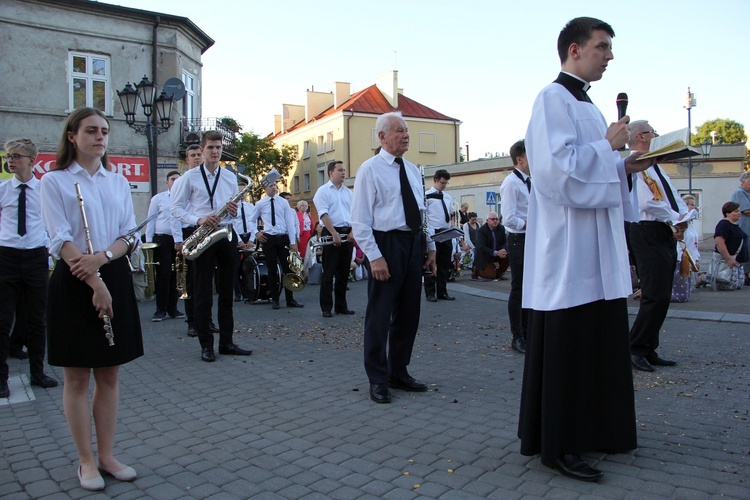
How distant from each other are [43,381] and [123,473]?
278 centimetres

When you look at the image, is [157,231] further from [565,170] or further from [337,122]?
[337,122]

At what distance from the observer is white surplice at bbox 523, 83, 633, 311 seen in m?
3.22

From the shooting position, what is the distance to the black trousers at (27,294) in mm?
5629

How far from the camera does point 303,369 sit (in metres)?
6.12

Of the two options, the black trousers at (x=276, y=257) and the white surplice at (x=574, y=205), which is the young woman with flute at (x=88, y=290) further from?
the black trousers at (x=276, y=257)

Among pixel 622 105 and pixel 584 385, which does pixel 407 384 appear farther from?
pixel 622 105

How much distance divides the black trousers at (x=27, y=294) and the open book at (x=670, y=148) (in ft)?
17.6

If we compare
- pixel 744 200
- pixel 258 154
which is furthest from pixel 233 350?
pixel 258 154

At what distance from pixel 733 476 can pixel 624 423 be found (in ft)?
1.91

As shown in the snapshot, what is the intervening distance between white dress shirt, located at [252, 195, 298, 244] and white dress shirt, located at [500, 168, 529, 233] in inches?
210

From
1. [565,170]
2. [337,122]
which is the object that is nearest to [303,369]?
[565,170]

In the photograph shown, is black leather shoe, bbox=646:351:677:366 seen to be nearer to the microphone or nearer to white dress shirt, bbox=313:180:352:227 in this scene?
the microphone

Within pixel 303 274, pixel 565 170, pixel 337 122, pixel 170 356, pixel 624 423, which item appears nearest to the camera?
pixel 565 170

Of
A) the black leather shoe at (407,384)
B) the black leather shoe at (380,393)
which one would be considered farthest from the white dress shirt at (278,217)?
the black leather shoe at (380,393)
